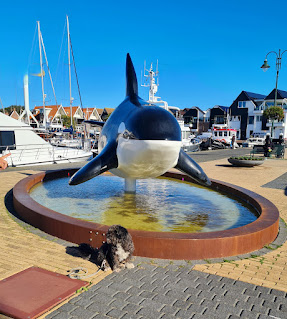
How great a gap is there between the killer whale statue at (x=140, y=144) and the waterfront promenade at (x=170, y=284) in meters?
2.36

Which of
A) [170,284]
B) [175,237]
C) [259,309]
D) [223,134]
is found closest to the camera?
[259,309]

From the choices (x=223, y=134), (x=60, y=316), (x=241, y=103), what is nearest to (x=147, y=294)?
(x=60, y=316)

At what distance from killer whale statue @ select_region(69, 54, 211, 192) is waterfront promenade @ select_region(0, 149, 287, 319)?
7.75 feet

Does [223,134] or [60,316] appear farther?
[223,134]

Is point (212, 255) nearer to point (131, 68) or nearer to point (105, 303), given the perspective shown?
point (105, 303)

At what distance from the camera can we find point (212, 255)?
18.0ft

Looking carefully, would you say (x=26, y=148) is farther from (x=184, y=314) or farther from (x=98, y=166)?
(x=184, y=314)

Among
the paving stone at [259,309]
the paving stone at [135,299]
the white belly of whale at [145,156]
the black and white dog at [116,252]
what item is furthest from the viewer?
the white belly of whale at [145,156]

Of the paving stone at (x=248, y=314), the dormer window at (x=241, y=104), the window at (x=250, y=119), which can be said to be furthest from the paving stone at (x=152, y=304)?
the dormer window at (x=241, y=104)

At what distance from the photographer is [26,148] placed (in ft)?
73.2

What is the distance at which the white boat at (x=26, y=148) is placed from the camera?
20.5 metres

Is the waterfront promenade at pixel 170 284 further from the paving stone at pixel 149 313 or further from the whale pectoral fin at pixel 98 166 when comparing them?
the whale pectoral fin at pixel 98 166

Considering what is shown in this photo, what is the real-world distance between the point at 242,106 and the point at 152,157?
221 feet

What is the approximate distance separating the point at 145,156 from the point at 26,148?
1817 centimetres
